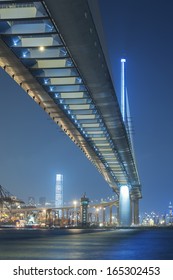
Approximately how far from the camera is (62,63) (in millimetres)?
34438

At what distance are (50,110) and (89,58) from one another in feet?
56.0

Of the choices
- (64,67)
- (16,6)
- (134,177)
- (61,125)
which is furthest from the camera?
(134,177)

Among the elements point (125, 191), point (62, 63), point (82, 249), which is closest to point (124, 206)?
point (125, 191)

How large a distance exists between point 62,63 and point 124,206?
7444 cm

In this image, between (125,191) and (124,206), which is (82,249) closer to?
(124,206)

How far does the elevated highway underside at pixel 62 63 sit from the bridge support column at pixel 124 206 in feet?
155

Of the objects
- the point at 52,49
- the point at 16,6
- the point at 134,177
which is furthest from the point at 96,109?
the point at 134,177

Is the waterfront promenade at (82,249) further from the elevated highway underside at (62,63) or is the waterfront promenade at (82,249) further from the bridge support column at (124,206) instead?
the bridge support column at (124,206)

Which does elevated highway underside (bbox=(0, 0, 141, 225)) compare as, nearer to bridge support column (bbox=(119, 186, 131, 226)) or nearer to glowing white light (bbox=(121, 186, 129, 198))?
bridge support column (bbox=(119, 186, 131, 226))

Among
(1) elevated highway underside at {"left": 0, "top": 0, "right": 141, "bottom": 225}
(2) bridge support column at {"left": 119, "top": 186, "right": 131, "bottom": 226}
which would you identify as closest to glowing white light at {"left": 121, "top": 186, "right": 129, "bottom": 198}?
(2) bridge support column at {"left": 119, "top": 186, "right": 131, "bottom": 226}

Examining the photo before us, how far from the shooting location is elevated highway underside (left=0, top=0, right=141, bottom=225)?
25750 mm
